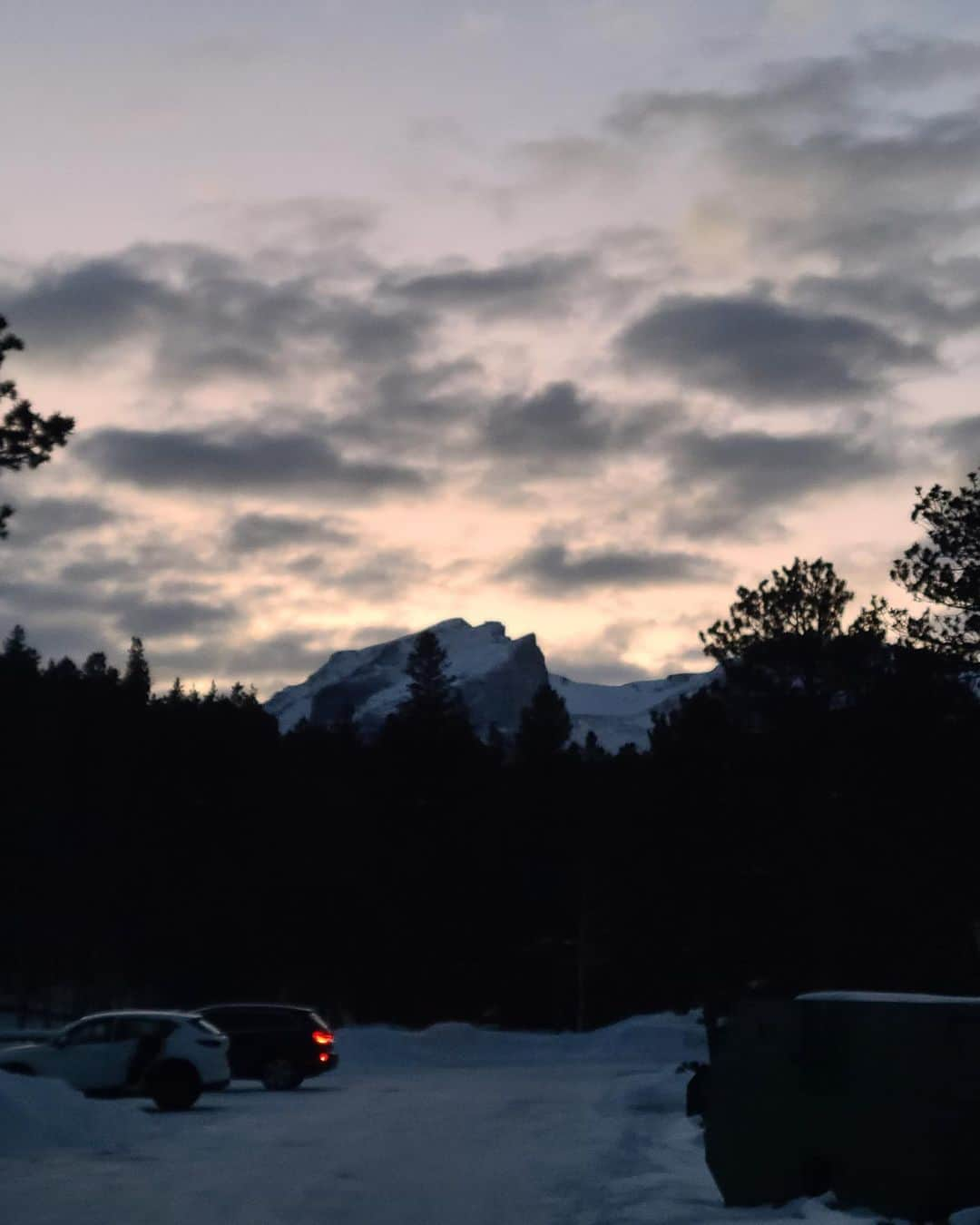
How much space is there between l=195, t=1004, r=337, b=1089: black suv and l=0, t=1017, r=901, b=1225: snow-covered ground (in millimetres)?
731

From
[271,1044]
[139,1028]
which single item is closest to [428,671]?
[271,1044]

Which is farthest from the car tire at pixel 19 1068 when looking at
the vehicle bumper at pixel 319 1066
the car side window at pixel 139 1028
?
the vehicle bumper at pixel 319 1066

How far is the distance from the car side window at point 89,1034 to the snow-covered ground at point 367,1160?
1.31m

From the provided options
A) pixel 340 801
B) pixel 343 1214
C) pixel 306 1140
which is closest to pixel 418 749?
pixel 340 801

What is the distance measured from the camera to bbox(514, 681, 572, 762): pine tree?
93562mm

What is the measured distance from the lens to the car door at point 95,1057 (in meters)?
28.1

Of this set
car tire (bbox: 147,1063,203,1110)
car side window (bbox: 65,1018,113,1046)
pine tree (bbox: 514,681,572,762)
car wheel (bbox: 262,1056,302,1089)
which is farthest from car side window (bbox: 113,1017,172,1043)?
pine tree (bbox: 514,681,572,762)

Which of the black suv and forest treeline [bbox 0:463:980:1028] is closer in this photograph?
the black suv

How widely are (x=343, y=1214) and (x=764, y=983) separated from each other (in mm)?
44542

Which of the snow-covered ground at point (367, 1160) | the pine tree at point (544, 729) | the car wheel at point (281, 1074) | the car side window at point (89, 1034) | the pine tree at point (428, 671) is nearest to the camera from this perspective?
the snow-covered ground at point (367, 1160)

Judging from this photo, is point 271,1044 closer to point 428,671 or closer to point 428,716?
point 428,716

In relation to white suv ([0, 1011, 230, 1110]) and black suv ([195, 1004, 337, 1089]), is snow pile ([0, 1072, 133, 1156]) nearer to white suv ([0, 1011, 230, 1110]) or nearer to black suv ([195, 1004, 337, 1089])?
white suv ([0, 1011, 230, 1110])

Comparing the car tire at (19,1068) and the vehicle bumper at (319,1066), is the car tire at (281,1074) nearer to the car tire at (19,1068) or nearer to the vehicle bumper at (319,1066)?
the vehicle bumper at (319,1066)

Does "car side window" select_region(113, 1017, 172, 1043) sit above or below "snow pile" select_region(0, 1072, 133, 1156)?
above
